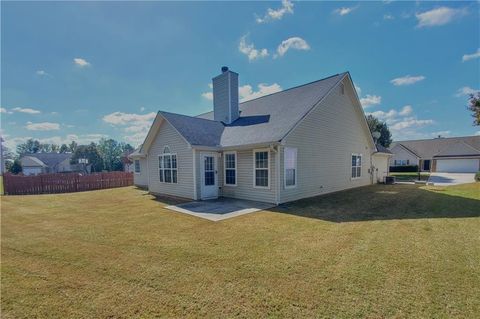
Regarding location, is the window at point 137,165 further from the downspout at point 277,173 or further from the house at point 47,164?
the house at point 47,164

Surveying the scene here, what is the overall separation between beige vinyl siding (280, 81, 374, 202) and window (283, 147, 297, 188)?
0.79 ft

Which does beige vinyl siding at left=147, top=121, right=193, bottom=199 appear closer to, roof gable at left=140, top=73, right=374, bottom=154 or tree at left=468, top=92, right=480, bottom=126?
roof gable at left=140, top=73, right=374, bottom=154

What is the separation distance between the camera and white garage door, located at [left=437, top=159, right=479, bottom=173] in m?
31.0

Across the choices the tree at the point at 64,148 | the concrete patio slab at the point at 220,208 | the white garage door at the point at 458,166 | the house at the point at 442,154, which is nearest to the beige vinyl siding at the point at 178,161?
the concrete patio slab at the point at 220,208

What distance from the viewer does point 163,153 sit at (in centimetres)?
1265

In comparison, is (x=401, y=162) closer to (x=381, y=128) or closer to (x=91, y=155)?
(x=381, y=128)

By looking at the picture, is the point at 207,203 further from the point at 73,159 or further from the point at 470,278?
the point at 73,159

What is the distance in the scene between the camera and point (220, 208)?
8.80 meters

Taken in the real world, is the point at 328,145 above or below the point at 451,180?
above

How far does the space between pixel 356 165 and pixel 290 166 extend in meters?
8.00

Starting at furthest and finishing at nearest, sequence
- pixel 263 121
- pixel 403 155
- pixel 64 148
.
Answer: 1. pixel 64 148
2. pixel 403 155
3. pixel 263 121

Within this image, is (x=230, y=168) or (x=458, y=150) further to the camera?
(x=458, y=150)

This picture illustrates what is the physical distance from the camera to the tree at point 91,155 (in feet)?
179

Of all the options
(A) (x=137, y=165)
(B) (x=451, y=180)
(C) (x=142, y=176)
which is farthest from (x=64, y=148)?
(B) (x=451, y=180)
